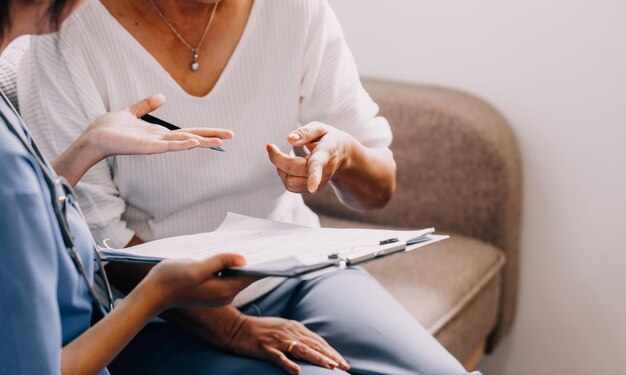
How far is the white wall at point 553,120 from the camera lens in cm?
163

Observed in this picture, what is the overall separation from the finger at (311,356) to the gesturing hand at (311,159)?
208 mm

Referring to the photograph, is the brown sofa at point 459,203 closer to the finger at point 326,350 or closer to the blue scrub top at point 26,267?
the finger at point 326,350

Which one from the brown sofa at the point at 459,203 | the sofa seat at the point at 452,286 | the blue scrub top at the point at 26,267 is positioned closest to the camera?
the blue scrub top at the point at 26,267

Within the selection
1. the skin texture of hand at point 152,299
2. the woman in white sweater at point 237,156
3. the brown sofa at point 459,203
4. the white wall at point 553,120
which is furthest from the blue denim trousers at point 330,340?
the white wall at point 553,120

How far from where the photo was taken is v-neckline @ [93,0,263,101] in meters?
1.16

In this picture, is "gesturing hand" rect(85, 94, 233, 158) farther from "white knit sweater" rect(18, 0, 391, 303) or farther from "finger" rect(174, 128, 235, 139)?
"white knit sweater" rect(18, 0, 391, 303)

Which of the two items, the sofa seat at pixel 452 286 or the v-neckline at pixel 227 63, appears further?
the sofa seat at pixel 452 286

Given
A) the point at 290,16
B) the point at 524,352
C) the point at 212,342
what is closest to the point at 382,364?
the point at 212,342

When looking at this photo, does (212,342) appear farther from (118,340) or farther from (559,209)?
(559,209)

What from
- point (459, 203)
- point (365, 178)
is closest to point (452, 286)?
point (459, 203)

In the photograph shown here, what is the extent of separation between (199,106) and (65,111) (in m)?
0.19

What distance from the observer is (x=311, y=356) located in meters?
1.05

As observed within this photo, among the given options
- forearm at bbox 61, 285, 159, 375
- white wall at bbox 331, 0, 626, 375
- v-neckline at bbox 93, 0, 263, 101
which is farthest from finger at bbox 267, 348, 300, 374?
white wall at bbox 331, 0, 626, 375

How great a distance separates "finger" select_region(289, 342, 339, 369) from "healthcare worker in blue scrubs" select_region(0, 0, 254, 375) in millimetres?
246
